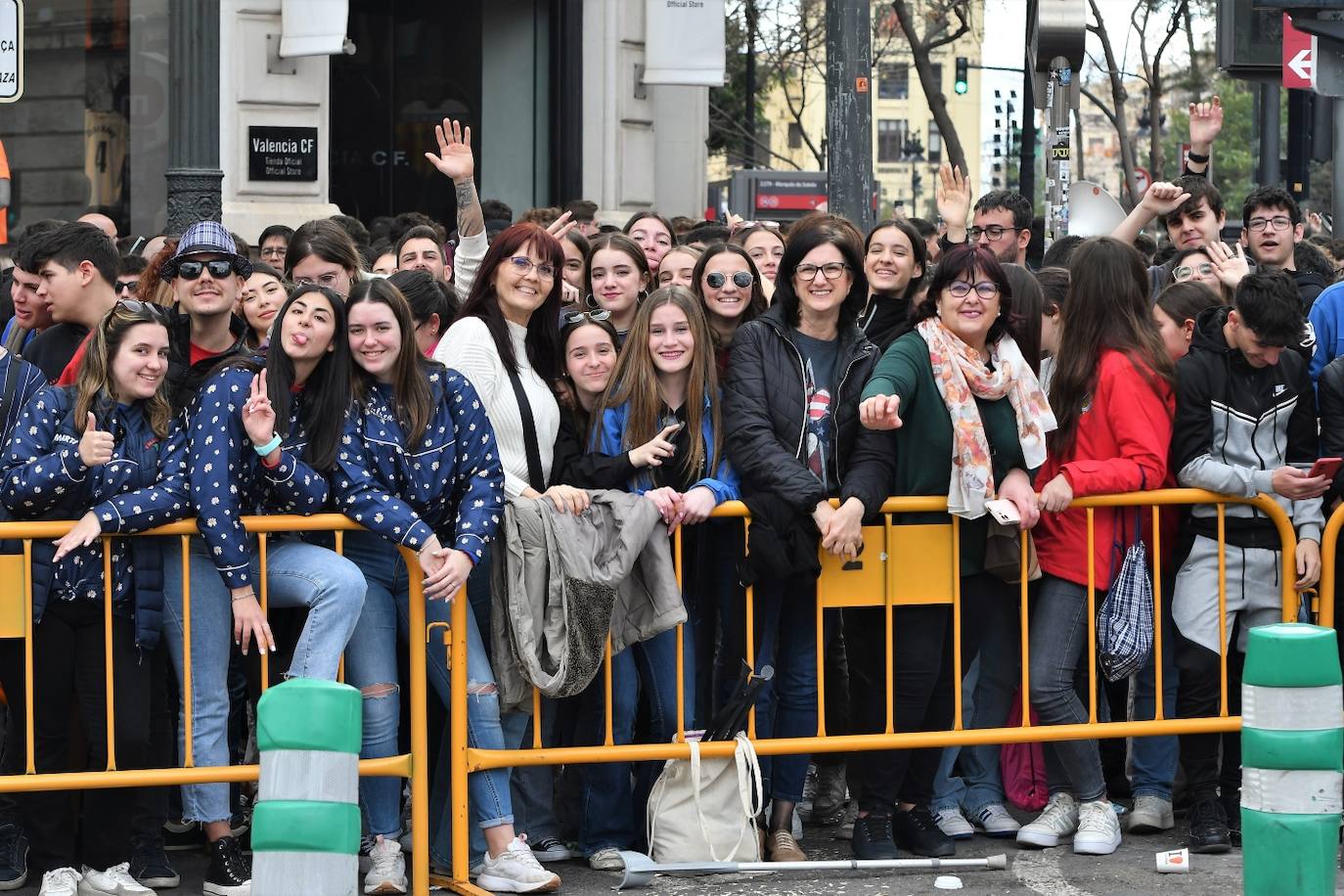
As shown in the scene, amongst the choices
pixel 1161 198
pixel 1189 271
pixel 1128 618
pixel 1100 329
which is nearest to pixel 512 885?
pixel 1128 618

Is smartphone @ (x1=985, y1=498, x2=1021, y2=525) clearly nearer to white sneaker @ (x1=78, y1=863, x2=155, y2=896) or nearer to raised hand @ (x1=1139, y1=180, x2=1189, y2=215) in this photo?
raised hand @ (x1=1139, y1=180, x2=1189, y2=215)

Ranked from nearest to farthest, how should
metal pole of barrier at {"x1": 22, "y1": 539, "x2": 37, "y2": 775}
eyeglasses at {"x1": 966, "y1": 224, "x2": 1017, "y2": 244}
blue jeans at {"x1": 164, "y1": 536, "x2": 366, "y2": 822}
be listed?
metal pole of barrier at {"x1": 22, "y1": 539, "x2": 37, "y2": 775}, blue jeans at {"x1": 164, "y1": 536, "x2": 366, "y2": 822}, eyeglasses at {"x1": 966, "y1": 224, "x2": 1017, "y2": 244}

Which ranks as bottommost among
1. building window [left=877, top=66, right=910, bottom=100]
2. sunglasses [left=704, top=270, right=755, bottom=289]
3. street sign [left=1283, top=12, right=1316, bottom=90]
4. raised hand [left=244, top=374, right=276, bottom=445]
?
raised hand [left=244, top=374, right=276, bottom=445]

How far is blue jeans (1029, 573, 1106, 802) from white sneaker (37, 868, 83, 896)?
324cm

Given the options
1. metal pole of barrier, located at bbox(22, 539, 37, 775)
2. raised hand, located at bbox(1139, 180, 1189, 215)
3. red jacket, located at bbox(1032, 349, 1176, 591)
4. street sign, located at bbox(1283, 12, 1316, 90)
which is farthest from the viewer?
street sign, located at bbox(1283, 12, 1316, 90)

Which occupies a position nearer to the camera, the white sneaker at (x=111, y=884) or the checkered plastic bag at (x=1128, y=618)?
the white sneaker at (x=111, y=884)

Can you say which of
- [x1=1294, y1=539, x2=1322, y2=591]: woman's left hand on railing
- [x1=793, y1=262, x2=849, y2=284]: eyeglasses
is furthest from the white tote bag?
[x1=1294, y1=539, x2=1322, y2=591]: woman's left hand on railing

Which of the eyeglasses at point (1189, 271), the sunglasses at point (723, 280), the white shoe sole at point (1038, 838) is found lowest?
the white shoe sole at point (1038, 838)

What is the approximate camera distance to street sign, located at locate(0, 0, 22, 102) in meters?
9.05

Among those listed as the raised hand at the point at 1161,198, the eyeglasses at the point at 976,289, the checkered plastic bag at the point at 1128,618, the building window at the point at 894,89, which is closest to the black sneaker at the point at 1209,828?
the checkered plastic bag at the point at 1128,618

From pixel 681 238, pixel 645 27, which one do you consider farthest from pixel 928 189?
pixel 681 238

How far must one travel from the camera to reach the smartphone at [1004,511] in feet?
21.8

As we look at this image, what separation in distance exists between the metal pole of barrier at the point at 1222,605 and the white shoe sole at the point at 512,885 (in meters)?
2.41

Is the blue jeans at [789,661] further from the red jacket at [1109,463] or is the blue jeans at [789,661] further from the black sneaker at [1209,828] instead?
the black sneaker at [1209,828]
